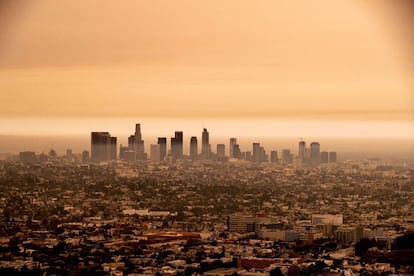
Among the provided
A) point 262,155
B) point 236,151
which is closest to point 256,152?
point 262,155

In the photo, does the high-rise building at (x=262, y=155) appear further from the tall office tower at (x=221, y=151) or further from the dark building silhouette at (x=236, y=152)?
the tall office tower at (x=221, y=151)

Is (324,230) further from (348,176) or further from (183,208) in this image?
(348,176)

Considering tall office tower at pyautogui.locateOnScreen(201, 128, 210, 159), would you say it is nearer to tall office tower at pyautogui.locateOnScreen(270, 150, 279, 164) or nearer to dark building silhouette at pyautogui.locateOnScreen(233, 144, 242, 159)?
dark building silhouette at pyautogui.locateOnScreen(233, 144, 242, 159)

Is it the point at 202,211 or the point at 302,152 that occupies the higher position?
the point at 302,152

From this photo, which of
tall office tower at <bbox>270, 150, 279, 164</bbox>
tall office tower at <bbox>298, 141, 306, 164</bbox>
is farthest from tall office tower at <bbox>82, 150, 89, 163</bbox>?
tall office tower at <bbox>298, 141, 306, 164</bbox>

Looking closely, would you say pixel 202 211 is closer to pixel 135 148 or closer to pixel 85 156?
pixel 135 148

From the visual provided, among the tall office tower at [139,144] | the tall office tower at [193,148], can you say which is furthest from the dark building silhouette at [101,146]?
the tall office tower at [193,148]
